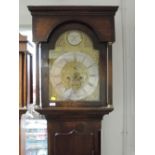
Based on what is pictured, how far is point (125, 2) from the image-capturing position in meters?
2.06

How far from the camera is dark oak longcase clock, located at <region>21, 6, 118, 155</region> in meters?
1.66

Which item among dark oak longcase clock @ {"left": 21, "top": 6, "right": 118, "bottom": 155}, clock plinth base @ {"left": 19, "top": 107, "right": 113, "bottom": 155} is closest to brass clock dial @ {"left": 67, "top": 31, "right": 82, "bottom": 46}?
dark oak longcase clock @ {"left": 21, "top": 6, "right": 118, "bottom": 155}

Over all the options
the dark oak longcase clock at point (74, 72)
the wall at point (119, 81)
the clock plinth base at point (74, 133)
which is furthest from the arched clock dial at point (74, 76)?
the wall at point (119, 81)

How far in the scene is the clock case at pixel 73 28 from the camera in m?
1.65

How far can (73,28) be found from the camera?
5.59 ft

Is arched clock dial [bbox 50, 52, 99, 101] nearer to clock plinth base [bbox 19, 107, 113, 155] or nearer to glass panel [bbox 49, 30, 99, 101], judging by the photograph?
glass panel [bbox 49, 30, 99, 101]

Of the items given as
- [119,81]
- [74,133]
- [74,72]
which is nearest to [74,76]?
[74,72]

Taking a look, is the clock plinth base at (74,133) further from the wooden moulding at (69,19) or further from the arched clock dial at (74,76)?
the wooden moulding at (69,19)

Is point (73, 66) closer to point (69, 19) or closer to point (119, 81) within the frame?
point (69, 19)

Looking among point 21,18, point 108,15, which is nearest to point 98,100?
point 108,15

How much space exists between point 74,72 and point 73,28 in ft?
0.85

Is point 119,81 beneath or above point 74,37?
beneath
